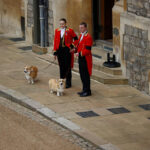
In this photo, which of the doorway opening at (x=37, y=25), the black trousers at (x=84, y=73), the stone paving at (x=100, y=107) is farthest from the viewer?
the doorway opening at (x=37, y=25)

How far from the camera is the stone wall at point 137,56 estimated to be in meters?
14.7

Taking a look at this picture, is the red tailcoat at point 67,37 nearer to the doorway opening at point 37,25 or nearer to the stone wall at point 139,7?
the stone wall at point 139,7

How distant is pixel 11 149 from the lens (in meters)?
10.9

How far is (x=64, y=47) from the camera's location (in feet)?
49.0

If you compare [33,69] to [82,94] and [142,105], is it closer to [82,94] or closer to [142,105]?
[82,94]

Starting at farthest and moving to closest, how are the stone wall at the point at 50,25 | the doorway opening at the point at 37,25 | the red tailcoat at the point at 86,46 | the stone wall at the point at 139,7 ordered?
the doorway opening at the point at 37,25 < the stone wall at the point at 50,25 < the stone wall at the point at 139,7 < the red tailcoat at the point at 86,46

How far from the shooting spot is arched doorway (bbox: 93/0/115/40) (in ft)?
63.7

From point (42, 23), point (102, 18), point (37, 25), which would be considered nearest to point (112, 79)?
point (102, 18)

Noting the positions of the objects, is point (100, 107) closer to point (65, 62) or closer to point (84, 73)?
point (84, 73)

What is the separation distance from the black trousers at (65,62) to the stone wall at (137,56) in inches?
66.3

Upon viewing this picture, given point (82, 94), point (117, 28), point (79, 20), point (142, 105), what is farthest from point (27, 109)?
point (79, 20)

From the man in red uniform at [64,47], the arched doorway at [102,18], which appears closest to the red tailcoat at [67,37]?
the man in red uniform at [64,47]

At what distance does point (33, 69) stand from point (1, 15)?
8.31m

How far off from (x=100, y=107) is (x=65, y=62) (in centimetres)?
202
